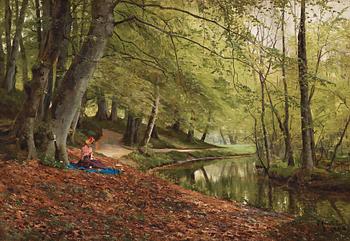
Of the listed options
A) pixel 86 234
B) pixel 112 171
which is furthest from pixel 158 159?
pixel 86 234

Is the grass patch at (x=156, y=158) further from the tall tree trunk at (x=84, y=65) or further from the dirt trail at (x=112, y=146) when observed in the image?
the tall tree trunk at (x=84, y=65)

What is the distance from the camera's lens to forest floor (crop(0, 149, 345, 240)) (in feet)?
22.2

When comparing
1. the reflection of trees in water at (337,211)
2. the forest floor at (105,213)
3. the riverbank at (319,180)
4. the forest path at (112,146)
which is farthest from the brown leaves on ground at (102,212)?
the forest path at (112,146)

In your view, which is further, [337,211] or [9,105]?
[9,105]

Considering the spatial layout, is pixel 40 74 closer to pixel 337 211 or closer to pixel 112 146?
pixel 337 211

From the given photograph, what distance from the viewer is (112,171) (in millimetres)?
14367

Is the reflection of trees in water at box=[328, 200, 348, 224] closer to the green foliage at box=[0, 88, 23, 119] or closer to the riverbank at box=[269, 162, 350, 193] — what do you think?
the riverbank at box=[269, 162, 350, 193]

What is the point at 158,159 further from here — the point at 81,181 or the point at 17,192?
the point at 17,192

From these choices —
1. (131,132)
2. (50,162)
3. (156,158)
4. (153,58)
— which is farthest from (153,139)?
(50,162)

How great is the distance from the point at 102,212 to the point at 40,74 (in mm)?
4955

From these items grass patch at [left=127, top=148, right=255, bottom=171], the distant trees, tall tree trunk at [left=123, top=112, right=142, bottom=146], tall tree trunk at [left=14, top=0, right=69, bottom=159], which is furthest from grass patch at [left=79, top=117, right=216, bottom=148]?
tall tree trunk at [left=14, top=0, right=69, bottom=159]

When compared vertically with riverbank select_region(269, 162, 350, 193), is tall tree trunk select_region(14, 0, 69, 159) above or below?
above

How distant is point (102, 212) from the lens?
8.52m

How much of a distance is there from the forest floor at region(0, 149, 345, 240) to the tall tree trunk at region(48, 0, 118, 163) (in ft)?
5.66
